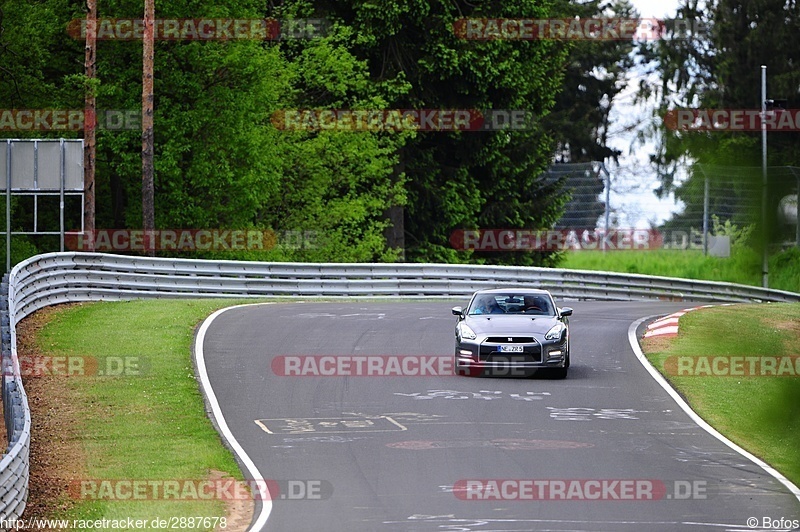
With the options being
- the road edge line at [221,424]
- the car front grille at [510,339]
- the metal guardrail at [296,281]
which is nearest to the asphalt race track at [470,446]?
the road edge line at [221,424]

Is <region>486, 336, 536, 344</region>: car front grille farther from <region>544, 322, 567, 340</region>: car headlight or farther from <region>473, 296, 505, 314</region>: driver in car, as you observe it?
<region>473, 296, 505, 314</region>: driver in car

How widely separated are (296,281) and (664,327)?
11.9 metres

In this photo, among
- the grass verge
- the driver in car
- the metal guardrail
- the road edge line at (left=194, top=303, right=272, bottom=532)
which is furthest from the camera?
the metal guardrail

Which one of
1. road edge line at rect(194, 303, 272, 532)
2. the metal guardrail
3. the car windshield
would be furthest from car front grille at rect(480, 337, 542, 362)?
the metal guardrail

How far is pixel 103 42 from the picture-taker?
41125 millimetres

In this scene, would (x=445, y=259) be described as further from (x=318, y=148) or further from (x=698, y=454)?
(x=698, y=454)

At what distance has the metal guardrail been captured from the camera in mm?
28703

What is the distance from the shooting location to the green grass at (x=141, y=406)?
13781 mm

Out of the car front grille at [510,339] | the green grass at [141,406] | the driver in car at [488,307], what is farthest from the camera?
the driver in car at [488,307]

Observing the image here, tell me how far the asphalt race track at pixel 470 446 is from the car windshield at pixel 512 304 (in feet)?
3.91

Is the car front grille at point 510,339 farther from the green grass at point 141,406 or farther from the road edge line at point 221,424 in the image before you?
the green grass at point 141,406

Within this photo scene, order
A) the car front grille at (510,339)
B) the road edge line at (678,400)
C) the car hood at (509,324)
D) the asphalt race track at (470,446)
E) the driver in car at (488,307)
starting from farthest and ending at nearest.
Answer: the driver in car at (488,307) → the car hood at (509,324) → the car front grille at (510,339) → the road edge line at (678,400) → the asphalt race track at (470,446)

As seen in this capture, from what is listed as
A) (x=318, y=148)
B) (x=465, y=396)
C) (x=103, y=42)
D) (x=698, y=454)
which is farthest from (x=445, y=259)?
(x=698, y=454)

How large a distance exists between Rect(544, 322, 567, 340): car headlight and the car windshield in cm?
73
